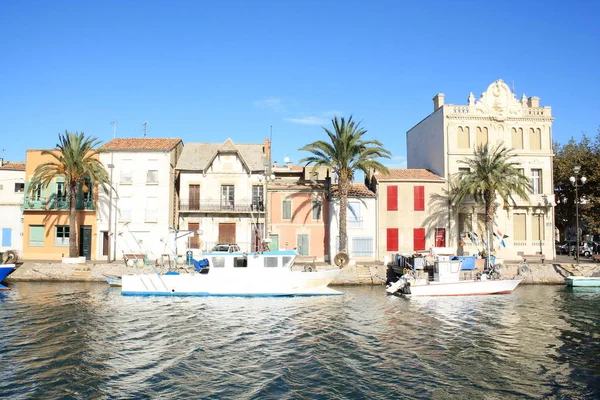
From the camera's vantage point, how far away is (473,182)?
128 ft

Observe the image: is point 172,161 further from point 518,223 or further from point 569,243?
point 569,243

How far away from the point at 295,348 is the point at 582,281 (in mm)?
26604

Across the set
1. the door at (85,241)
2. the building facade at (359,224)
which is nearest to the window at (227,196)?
the building facade at (359,224)

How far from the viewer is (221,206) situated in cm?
4197

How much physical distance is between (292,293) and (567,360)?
17.0 meters

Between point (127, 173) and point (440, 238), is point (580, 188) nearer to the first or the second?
point (440, 238)

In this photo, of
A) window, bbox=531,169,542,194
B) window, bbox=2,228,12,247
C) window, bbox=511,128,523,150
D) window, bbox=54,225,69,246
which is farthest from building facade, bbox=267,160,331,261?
window, bbox=2,228,12,247

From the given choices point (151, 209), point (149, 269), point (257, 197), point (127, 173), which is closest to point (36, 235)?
point (127, 173)

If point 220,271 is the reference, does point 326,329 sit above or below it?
below

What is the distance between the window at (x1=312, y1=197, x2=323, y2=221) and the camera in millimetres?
42469

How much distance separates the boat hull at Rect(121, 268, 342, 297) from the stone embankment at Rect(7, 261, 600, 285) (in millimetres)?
5123

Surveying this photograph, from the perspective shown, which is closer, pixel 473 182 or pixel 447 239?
pixel 473 182

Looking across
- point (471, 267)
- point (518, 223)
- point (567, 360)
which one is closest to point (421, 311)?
point (567, 360)

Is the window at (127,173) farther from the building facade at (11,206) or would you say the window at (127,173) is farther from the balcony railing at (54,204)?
the building facade at (11,206)
